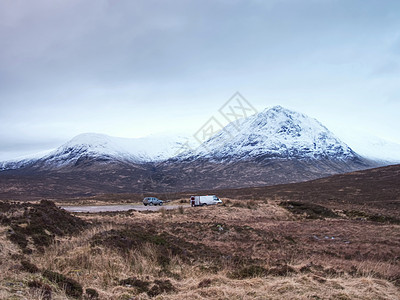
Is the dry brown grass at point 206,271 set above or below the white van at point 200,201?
above

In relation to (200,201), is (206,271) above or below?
above

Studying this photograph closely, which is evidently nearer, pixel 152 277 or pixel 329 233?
pixel 152 277

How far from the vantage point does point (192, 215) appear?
29484mm

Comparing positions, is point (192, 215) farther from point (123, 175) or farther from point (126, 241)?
point (123, 175)

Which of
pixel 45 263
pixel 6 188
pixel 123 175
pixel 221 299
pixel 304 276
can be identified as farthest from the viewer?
pixel 123 175

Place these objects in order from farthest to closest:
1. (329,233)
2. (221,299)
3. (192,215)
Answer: (192,215), (329,233), (221,299)

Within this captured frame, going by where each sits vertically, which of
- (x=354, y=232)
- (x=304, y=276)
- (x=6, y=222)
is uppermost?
(x=6, y=222)

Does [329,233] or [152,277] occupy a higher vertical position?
[152,277]

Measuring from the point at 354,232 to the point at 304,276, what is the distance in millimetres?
16028

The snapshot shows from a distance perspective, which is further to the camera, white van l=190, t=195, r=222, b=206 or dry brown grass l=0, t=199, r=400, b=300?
white van l=190, t=195, r=222, b=206

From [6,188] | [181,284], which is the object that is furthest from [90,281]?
[6,188]

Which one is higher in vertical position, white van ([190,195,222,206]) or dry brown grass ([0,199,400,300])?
dry brown grass ([0,199,400,300])

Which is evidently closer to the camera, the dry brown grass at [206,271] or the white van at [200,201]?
the dry brown grass at [206,271]

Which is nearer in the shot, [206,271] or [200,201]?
[206,271]
